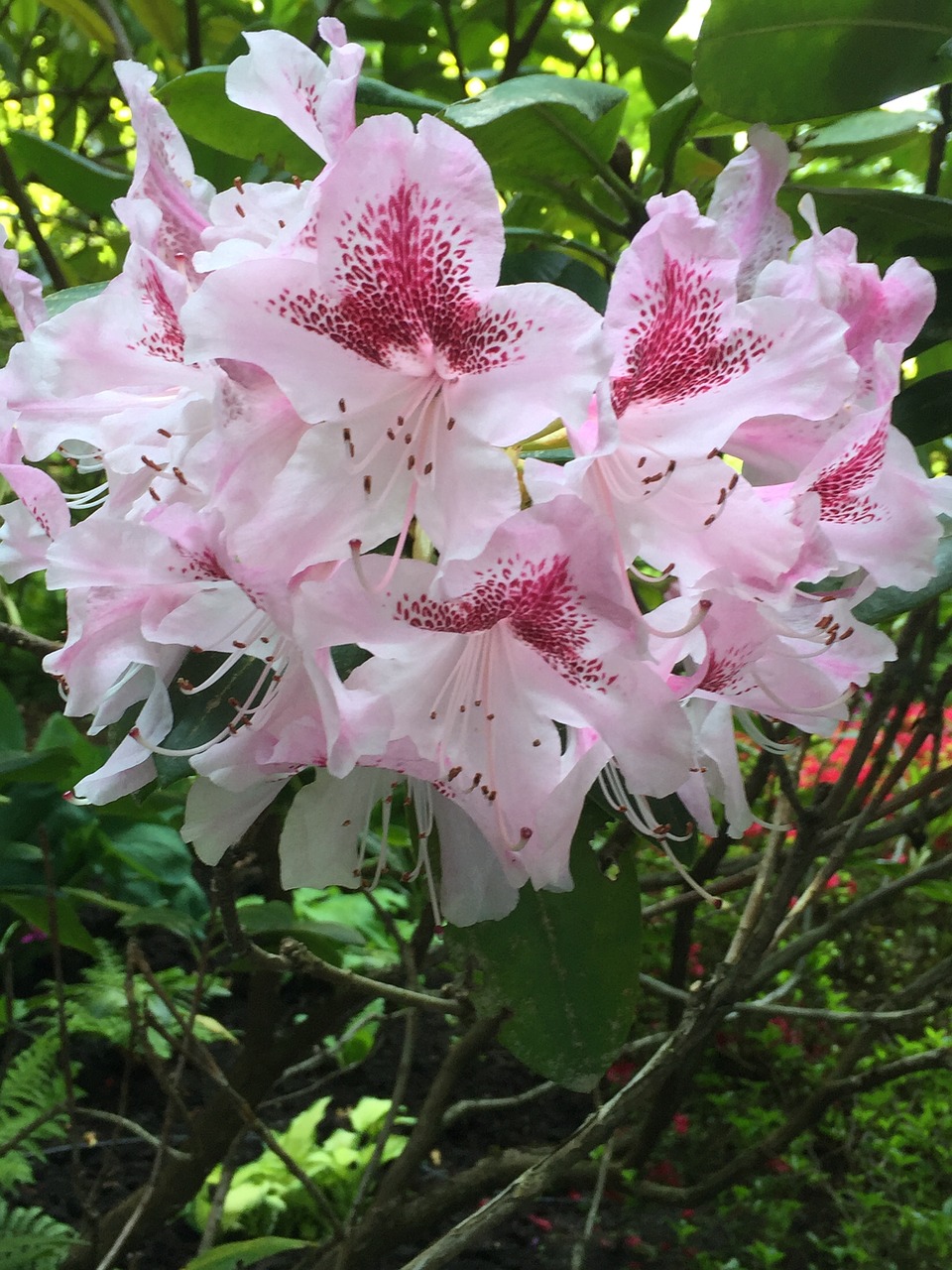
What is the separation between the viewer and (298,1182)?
2037 millimetres

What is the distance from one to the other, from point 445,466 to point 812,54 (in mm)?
331

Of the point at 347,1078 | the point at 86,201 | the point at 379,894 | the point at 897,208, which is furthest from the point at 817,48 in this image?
the point at 347,1078

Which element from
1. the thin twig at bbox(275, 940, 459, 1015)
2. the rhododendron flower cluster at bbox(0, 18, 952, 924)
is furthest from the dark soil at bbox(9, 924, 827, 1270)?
the rhododendron flower cluster at bbox(0, 18, 952, 924)

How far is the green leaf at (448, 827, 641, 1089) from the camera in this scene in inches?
28.0

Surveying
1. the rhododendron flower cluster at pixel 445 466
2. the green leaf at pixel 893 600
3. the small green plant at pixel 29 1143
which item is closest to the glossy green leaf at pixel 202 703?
the rhododendron flower cluster at pixel 445 466

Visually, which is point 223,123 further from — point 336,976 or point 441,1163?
point 441,1163

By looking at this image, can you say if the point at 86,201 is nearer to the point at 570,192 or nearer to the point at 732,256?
the point at 570,192

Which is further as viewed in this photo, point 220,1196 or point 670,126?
point 220,1196

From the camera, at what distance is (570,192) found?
29.4 inches

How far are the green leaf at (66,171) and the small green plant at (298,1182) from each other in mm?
1645

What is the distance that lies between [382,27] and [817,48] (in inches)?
33.0

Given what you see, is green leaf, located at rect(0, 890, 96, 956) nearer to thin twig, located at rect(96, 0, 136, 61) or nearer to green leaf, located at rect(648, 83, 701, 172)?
thin twig, located at rect(96, 0, 136, 61)

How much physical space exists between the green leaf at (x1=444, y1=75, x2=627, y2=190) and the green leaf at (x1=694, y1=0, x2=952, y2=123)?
7 centimetres

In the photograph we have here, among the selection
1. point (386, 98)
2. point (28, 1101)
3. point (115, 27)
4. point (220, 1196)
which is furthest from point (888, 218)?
point (28, 1101)
